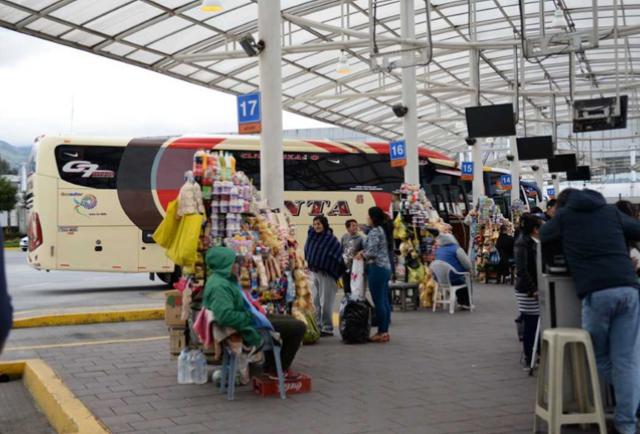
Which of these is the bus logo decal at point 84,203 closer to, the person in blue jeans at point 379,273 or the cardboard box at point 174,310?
the person in blue jeans at point 379,273

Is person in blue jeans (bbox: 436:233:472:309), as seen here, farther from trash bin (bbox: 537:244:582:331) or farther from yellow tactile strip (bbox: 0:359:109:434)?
trash bin (bbox: 537:244:582:331)

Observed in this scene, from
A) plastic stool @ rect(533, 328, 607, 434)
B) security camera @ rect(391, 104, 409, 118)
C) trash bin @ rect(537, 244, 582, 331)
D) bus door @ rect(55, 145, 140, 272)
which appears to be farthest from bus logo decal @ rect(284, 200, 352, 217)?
plastic stool @ rect(533, 328, 607, 434)

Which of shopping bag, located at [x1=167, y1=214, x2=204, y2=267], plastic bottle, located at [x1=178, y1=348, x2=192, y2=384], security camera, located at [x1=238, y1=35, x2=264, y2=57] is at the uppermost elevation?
security camera, located at [x1=238, y1=35, x2=264, y2=57]

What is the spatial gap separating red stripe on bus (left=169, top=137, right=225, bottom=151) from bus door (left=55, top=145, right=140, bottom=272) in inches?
65.0

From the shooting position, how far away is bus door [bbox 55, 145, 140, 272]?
57.4 ft

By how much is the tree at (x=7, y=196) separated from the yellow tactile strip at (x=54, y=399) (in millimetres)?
51388

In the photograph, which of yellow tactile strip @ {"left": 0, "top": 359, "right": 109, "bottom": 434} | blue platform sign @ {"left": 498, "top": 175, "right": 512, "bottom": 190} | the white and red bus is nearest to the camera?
yellow tactile strip @ {"left": 0, "top": 359, "right": 109, "bottom": 434}

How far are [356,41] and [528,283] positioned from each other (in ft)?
44.3

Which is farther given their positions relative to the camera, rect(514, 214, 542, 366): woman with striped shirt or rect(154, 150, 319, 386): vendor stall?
rect(514, 214, 542, 366): woman with striped shirt

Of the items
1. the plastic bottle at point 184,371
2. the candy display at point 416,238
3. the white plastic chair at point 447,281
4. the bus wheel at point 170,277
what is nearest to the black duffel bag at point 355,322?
the plastic bottle at point 184,371

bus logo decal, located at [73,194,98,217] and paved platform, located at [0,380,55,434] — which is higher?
bus logo decal, located at [73,194,98,217]

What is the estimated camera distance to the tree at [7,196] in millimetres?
56797

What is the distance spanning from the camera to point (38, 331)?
11891 mm

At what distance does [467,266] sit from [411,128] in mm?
5871
